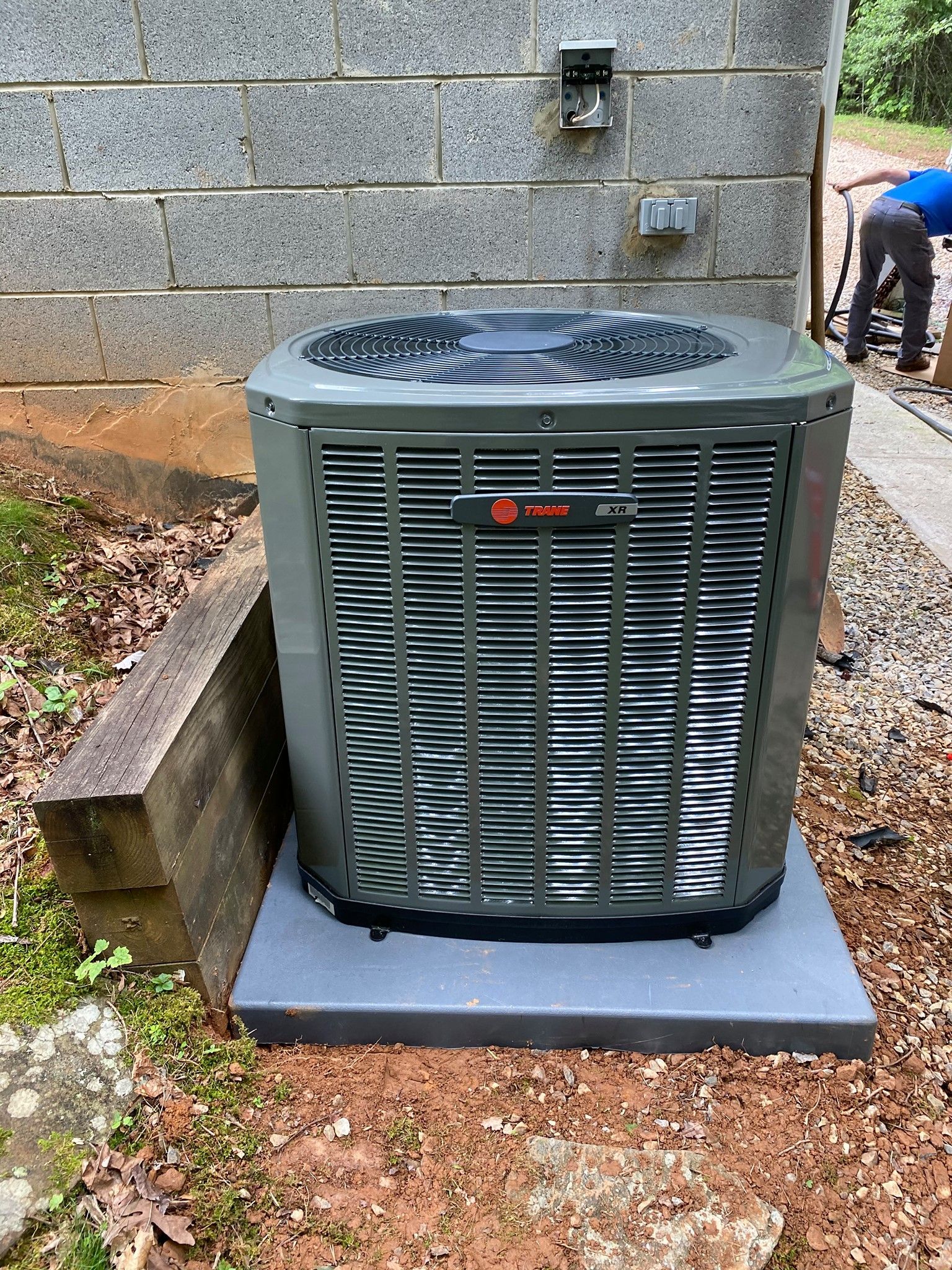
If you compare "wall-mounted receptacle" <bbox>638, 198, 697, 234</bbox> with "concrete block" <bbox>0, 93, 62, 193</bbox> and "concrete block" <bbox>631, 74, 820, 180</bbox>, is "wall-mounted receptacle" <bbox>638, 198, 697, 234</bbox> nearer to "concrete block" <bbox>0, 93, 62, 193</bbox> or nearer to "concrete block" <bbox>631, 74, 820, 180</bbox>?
"concrete block" <bbox>631, 74, 820, 180</bbox>

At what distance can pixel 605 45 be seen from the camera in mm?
2576

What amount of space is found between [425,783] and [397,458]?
24.8 inches

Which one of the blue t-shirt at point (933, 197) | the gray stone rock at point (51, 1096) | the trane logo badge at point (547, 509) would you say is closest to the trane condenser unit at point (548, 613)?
the trane logo badge at point (547, 509)

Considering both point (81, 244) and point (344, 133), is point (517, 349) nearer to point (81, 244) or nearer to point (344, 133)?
point (344, 133)

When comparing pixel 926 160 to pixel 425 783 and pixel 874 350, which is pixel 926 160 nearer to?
pixel 874 350

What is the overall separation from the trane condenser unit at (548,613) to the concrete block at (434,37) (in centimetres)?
133

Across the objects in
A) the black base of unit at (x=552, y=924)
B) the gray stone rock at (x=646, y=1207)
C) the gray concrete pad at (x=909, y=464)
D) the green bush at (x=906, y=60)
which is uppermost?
the green bush at (x=906, y=60)

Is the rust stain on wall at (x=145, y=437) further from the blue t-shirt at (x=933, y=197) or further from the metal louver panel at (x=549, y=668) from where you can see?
the blue t-shirt at (x=933, y=197)

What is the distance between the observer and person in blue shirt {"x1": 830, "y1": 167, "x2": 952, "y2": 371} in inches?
267

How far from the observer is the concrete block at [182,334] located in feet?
10.0

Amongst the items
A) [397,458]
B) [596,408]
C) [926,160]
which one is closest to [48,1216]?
[397,458]

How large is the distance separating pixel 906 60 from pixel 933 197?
21124 millimetres

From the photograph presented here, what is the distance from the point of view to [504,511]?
4.74 ft

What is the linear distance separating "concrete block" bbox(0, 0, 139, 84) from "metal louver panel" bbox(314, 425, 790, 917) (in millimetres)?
2149
